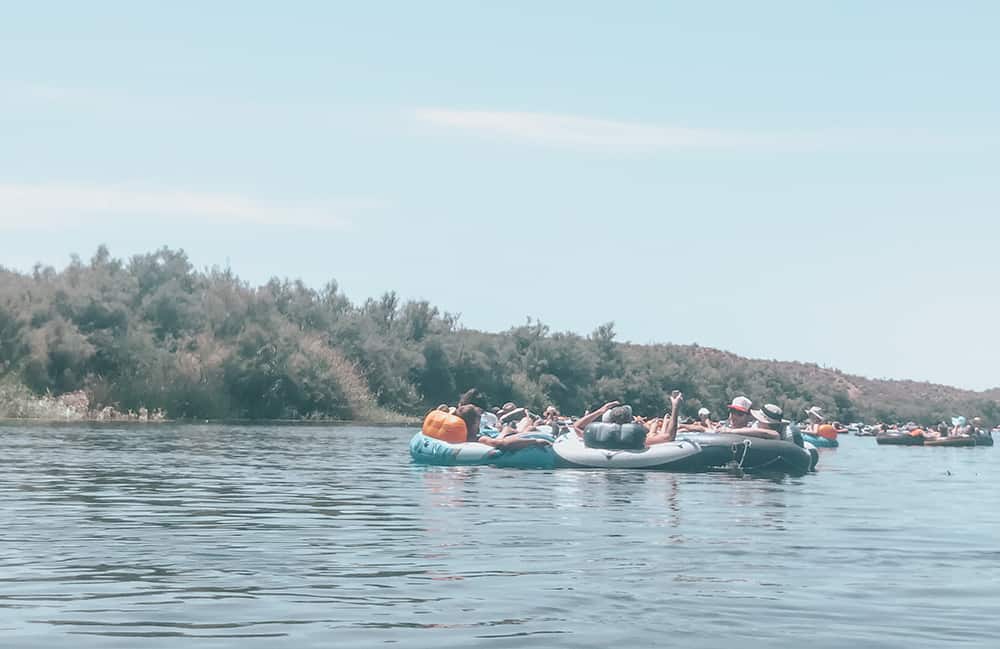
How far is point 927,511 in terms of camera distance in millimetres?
20781

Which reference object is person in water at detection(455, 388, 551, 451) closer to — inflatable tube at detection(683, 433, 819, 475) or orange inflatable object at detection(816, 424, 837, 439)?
inflatable tube at detection(683, 433, 819, 475)

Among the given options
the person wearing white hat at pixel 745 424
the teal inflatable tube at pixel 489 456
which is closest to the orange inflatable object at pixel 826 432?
the person wearing white hat at pixel 745 424

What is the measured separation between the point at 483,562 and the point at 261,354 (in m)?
53.9

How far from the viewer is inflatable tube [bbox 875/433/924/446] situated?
61.5 meters

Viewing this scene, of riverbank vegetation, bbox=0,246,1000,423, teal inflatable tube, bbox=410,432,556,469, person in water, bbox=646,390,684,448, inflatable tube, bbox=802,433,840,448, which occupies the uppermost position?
riverbank vegetation, bbox=0,246,1000,423

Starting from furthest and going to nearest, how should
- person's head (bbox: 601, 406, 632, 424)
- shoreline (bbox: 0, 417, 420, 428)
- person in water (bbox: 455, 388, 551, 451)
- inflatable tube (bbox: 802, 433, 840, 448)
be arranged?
1. shoreline (bbox: 0, 417, 420, 428)
2. inflatable tube (bbox: 802, 433, 840, 448)
3. person in water (bbox: 455, 388, 551, 451)
4. person's head (bbox: 601, 406, 632, 424)

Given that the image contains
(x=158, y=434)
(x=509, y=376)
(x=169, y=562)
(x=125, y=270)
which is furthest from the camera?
(x=509, y=376)

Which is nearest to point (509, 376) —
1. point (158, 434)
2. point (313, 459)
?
point (158, 434)

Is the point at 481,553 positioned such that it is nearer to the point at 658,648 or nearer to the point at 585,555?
the point at 585,555

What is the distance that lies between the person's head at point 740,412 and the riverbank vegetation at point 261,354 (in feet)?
111

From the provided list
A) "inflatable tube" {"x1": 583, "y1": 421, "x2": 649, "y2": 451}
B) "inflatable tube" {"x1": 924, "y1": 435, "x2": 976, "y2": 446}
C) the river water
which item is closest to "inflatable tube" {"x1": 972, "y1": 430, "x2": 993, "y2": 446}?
"inflatable tube" {"x1": 924, "y1": 435, "x2": 976, "y2": 446}

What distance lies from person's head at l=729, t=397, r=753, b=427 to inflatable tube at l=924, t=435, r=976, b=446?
34.7 metres

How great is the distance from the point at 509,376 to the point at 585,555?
72.4 metres

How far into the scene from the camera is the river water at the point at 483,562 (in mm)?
9289
